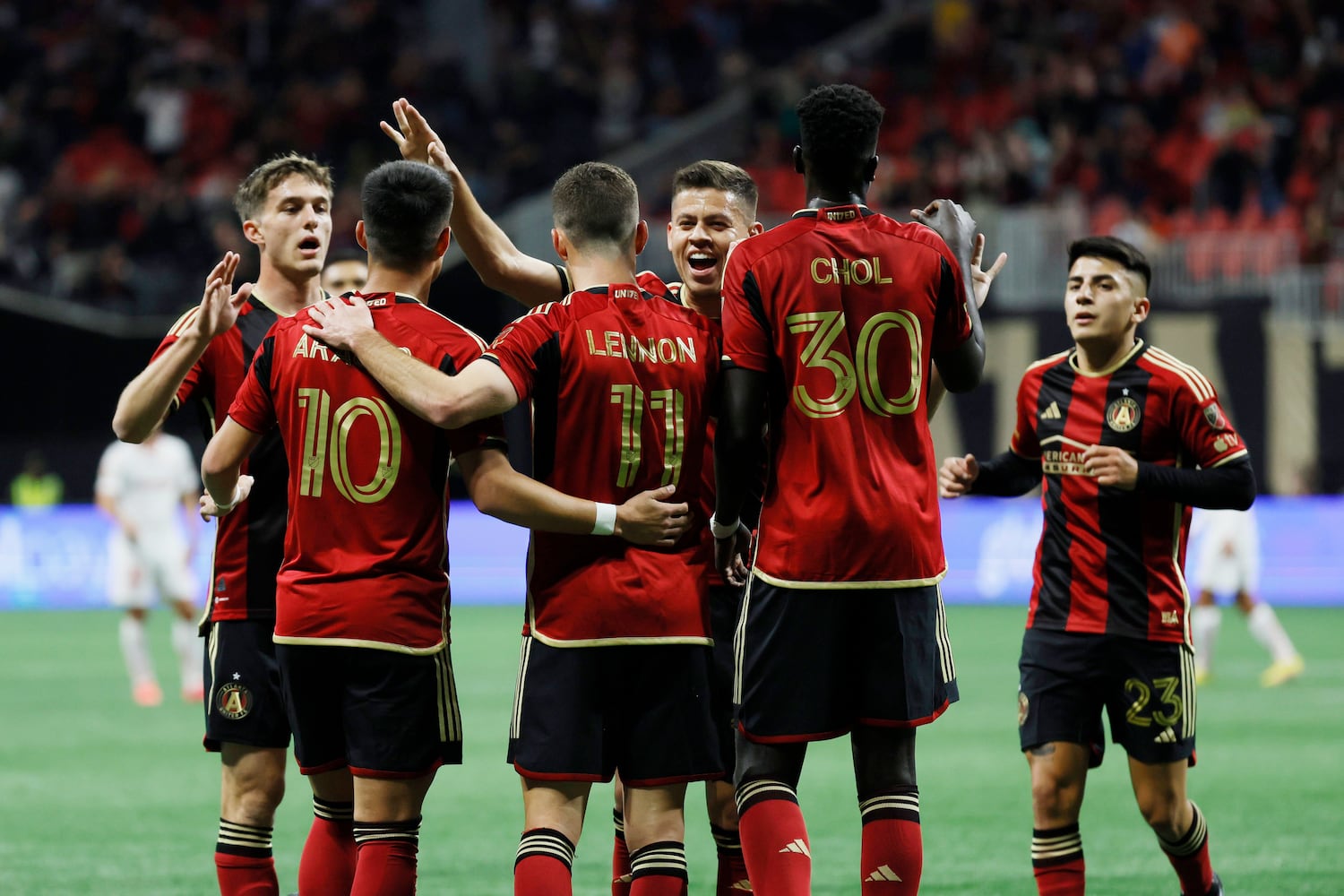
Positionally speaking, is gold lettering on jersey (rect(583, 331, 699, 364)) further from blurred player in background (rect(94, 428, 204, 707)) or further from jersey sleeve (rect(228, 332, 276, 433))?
blurred player in background (rect(94, 428, 204, 707))

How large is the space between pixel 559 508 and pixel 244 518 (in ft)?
4.65

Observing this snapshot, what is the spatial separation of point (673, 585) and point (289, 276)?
1.85m

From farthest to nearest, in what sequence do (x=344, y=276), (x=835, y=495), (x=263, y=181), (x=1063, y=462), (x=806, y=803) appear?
1. (x=806, y=803)
2. (x=344, y=276)
3. (x=1063, y=462)
4. (x=263, y=181)
5. (x=835, y=495)

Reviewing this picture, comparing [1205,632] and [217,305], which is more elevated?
[217,305]

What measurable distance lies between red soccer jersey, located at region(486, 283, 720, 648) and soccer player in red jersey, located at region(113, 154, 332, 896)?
1.08 meters

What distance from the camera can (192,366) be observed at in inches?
194

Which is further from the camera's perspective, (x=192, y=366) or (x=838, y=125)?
(x=192, y=366)

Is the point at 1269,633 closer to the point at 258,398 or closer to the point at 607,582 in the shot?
the point at 607,582

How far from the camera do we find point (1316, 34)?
2295 centimetres

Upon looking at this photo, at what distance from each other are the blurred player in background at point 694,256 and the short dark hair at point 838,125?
0.69 meters

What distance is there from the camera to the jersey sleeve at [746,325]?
441 centimetres

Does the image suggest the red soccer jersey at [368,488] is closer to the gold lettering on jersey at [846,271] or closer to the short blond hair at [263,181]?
the gold lettering on jersey at [846,271]

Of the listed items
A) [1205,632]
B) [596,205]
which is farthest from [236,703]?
[1205,632]

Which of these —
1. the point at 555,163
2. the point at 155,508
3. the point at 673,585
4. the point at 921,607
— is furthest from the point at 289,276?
the point at 555,163
